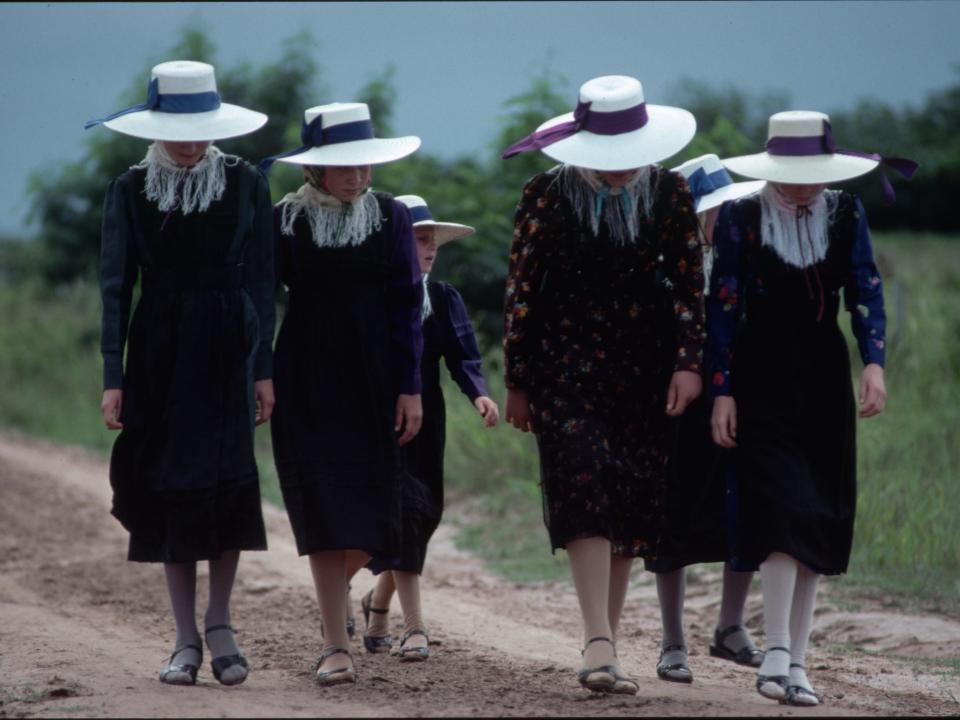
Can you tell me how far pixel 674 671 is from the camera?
20.1ft

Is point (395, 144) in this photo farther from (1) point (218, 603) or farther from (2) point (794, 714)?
(2) point (794, 714)

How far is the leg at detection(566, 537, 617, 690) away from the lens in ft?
17.3

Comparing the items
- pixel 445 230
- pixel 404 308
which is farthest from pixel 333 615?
pixel 445 230

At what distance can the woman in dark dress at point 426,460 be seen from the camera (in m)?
6.59

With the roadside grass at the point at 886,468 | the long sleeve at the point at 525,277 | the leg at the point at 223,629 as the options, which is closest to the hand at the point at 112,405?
the leg at the point at 223,629

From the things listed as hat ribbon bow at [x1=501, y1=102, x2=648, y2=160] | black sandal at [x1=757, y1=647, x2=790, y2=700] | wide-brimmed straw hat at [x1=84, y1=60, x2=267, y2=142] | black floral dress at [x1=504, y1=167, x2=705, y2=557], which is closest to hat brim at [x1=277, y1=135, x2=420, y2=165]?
wide-brimmed straw hat at [x1=84, y1=60, x2=267, y2=142]

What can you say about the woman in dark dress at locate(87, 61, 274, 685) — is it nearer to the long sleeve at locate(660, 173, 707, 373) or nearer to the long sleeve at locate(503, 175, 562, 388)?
the long sleeve at locate(503, 175, 562, 388)

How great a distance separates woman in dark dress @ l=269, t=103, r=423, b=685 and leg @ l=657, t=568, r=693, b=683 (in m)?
1.20

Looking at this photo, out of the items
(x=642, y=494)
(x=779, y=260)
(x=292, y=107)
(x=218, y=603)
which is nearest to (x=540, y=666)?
(x=642, y=494)

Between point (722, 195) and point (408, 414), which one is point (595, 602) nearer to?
point (408, 414)

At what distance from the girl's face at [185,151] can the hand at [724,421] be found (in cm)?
206

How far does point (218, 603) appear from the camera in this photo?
18.2 feet

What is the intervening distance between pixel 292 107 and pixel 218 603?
662 inches

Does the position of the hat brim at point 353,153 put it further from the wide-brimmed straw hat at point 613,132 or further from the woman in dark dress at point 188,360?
the wide-brimmed straw hat at point 613,132
